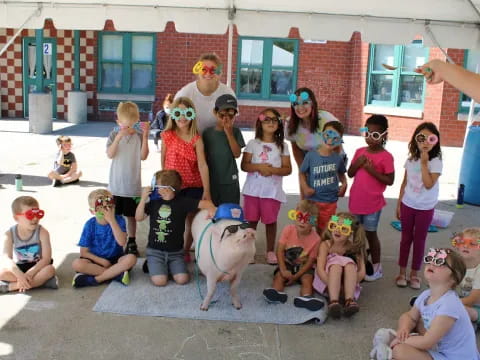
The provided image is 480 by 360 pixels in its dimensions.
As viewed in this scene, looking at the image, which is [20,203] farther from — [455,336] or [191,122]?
[455,336]

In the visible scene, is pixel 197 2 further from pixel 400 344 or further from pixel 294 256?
pixel 400 344

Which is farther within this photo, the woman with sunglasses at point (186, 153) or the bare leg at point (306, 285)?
the woman with sunglasses at point (186, 153)

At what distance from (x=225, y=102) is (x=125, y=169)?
1063 mm

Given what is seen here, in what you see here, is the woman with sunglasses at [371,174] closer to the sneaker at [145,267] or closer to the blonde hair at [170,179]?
the blonde hair at [170,179]

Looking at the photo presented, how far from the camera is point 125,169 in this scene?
14.9ft

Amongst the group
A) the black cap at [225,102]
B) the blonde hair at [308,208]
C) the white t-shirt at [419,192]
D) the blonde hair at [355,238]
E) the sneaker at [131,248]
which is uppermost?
the black cap at [225,102]

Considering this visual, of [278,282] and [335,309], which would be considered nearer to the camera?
[335,309]

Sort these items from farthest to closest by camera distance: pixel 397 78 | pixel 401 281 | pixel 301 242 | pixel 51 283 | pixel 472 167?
pixel 397 78 → pixel 472 167 → pixel 401 281 → pixel 301 242 → pixel 51 283

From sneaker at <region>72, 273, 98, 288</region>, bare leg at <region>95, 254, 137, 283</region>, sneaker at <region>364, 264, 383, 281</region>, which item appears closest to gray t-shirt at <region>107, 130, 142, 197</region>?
bare leg at <region>95, 254, 137, 283</region>

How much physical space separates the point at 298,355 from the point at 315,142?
6.38ft

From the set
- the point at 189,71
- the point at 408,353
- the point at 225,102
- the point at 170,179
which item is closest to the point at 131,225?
the point at 170,179

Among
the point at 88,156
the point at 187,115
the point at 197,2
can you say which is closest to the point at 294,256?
the point at 187,115

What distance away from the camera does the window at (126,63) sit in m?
13.9

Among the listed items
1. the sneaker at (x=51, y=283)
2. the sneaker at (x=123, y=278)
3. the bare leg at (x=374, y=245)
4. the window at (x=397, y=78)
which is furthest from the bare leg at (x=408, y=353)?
the window at (x=397, y=78)
